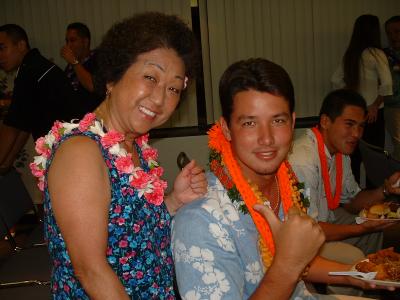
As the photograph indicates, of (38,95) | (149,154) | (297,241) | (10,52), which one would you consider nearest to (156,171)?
(149,154)

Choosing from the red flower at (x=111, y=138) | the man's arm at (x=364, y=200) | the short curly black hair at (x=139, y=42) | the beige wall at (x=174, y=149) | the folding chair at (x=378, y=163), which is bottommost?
the beige wall at (x=174, y=149)

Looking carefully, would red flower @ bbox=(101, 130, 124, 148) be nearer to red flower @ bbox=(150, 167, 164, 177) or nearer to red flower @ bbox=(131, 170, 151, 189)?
red flower @ bbox=(131, 170, 151, 189)

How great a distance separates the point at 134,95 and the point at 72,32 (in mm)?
3592

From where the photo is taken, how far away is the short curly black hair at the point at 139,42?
1.58m

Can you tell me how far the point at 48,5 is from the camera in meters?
5.55

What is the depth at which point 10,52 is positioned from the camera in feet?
12.0

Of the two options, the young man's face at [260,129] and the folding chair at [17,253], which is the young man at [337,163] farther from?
the folding chair at [17,253]

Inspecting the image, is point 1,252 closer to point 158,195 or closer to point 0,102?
point 0,102

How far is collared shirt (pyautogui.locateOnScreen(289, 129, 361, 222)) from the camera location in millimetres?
2732

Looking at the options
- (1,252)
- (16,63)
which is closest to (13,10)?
(16,63)

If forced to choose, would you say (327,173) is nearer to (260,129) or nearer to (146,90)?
(260,129)

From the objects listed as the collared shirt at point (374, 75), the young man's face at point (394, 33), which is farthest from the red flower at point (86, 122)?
the young man's face at point (394, 33)

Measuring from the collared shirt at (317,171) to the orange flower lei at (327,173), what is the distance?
0.02m

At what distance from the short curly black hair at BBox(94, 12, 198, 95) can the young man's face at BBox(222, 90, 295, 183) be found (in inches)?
10.1
